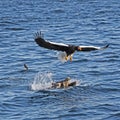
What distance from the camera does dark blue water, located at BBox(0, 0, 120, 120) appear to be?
23094 mm

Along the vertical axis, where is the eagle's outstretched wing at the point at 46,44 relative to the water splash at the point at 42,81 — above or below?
above

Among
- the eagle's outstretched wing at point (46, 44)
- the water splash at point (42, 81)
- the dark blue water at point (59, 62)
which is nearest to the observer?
the eagle's outstretched wing at point (46, 44)

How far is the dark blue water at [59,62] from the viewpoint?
2309 centimetres

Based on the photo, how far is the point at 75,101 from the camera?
2406 cm

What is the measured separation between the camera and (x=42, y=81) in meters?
27.6

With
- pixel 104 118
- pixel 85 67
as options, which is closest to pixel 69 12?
pixel 85 67

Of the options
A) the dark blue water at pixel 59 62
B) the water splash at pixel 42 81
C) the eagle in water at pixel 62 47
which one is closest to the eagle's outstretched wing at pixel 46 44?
the eagle in water at pixel 62 47

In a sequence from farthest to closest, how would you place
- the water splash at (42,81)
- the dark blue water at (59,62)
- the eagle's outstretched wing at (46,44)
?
the water splash at (42,81), the dark blue water at (59,62), the eagle's outstretched wing at (46,44)

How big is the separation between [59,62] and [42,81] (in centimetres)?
542

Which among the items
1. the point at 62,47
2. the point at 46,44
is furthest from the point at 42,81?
the point at 46,44

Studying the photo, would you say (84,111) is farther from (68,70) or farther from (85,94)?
(68,70)

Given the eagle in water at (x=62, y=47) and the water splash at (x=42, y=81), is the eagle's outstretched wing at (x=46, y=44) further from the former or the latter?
the water splash at (x=42, y=81)

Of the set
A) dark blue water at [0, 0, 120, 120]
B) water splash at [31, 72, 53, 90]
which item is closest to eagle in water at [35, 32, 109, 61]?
dark blue water at [0, 0, 120, 120]

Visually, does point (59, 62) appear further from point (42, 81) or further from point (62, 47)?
point (62, 47)
